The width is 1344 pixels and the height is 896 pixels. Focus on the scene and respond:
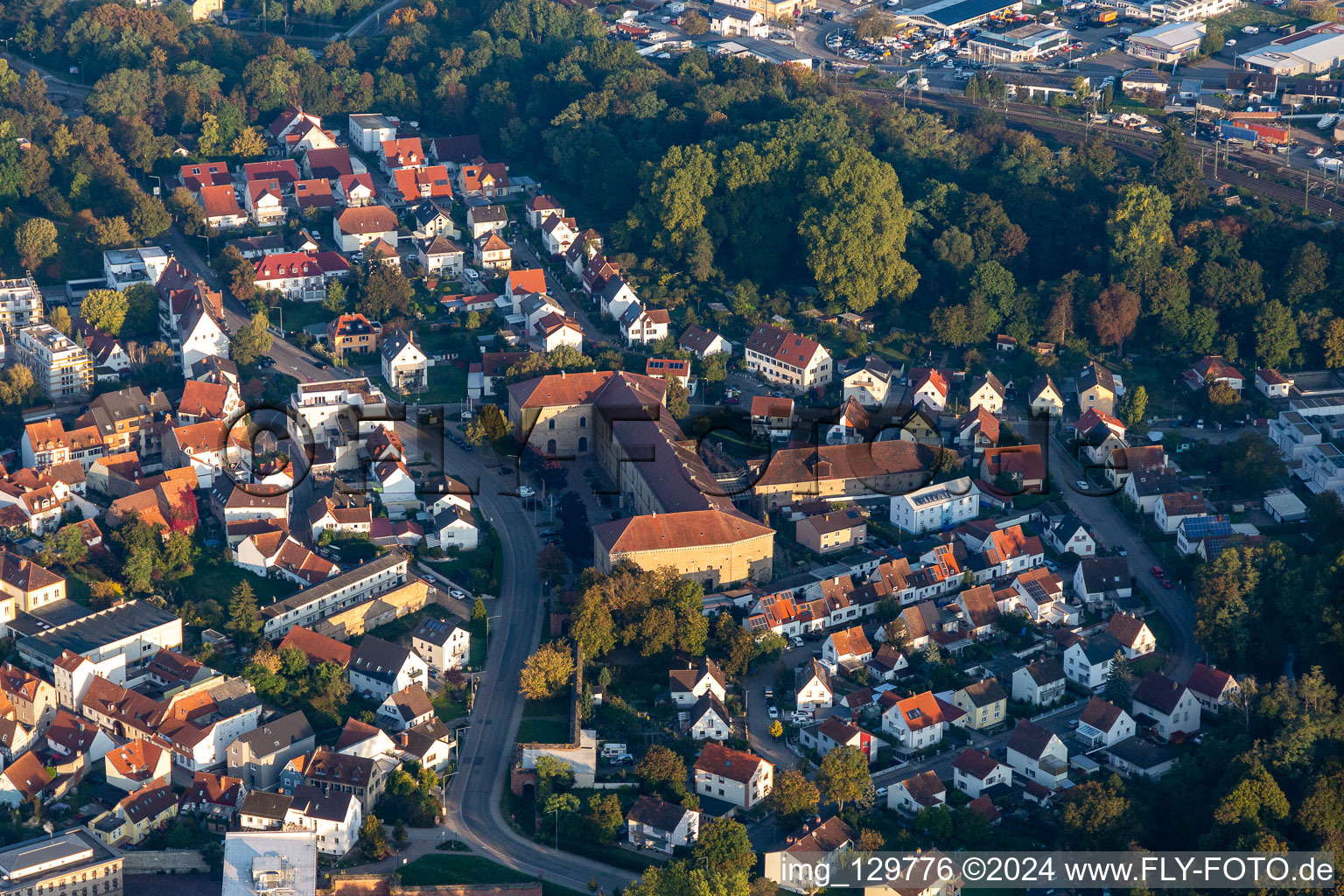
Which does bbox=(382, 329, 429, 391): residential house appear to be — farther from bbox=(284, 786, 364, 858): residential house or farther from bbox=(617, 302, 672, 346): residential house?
Answer: bbox=(284, 786, 364, 858): residential house

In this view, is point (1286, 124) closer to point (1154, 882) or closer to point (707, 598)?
point (707, 598)

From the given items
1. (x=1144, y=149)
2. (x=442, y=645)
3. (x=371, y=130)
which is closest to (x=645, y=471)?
(x=442, y=645)

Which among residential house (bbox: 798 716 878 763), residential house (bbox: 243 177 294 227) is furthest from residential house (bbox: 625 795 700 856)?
residential house (bbox: 243 177 294 227)

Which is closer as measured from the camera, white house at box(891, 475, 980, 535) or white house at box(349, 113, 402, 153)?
white house at box(891, 475, 980, 535)

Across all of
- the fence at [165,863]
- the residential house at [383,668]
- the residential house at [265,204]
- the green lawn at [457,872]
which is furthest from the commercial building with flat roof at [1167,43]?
the fence at [165,863]

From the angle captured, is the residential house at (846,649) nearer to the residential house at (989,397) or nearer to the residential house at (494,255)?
the residential house at (989,397)

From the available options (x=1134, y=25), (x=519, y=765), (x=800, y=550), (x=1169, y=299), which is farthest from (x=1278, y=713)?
(x=1134, y=25)

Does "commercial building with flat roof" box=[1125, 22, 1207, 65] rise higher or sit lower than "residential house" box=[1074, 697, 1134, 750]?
higher
